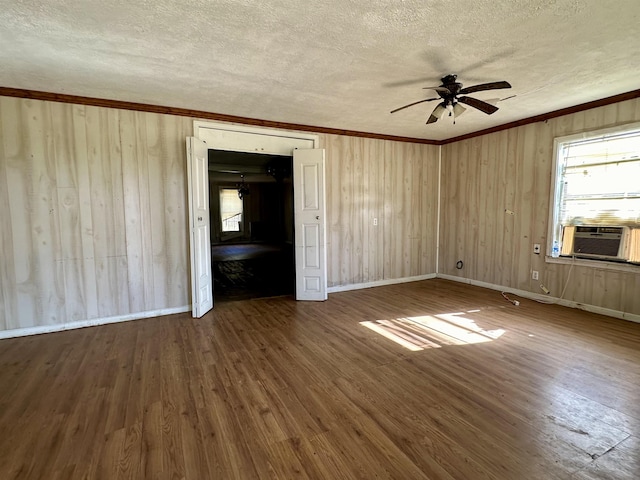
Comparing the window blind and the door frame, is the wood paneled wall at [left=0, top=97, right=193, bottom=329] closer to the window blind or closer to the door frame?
the door frame

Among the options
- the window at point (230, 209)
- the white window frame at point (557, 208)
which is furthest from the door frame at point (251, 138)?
the window at point (230, 209)

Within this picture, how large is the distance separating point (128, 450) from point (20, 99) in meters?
3.63

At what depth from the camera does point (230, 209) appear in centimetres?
1107

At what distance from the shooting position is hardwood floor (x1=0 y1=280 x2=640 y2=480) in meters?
1.56

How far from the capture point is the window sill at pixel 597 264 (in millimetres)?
3497

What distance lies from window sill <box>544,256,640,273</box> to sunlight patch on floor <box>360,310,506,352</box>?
5.24ft

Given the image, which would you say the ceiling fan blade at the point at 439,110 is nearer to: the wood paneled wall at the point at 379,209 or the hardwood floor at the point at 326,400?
the wood paneled wall at the point at 379,209

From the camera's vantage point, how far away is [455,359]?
8.71ft

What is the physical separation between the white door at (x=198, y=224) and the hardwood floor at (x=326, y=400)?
0.41m

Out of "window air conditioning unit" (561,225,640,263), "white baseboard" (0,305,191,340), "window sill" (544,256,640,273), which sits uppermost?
"window air conditioning unit" (561,225,640,263)

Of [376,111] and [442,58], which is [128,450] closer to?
[442,58]

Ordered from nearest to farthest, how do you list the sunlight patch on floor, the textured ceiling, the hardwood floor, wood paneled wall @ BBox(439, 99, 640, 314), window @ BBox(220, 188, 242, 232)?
the hardwood floor, the textured ceiling, the sunlight patch on floor, wood paneled wall @ BBox(439, 99, 640, 314), window @ BBox(220, 188, 242, 232)

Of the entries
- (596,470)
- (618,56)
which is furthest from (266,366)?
(618,56)

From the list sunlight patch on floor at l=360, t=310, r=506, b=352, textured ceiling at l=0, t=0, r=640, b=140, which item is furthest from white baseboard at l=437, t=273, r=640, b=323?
textured ceiling at l=0, t=0, r=640, b=140
